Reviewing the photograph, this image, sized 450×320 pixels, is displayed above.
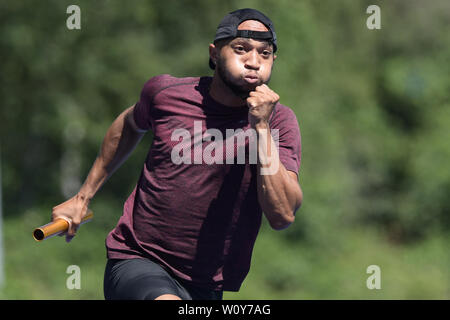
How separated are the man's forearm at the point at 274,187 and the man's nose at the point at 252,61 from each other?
11.4 inches

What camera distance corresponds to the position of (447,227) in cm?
2559

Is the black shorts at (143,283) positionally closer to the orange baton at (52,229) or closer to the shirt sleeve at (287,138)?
the orange baton at (52,229)

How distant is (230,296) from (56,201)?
20.7 ft

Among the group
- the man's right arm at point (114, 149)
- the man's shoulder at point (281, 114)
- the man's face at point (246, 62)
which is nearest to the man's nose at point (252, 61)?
the man's face at point (246, 62)

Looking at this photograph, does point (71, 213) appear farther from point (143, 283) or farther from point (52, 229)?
point (143, 283)

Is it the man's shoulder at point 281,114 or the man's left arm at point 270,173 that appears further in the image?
the man's shoulder at point 281,114

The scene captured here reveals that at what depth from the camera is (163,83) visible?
347 cm

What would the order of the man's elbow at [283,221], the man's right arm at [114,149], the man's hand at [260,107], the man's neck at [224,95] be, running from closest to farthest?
the man's hand at [260,107] → the man's elbow at [283,221] → the man's neck at [224,95] → the man's right arm at [114,149]

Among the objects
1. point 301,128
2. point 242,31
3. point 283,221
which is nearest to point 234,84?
point 242,31

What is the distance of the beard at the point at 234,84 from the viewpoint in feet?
10.3

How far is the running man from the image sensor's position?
3.14m

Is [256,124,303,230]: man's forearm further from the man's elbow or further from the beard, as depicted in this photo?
the beard

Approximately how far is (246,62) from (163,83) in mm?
523

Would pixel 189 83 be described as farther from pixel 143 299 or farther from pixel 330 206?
pixel 330 206
